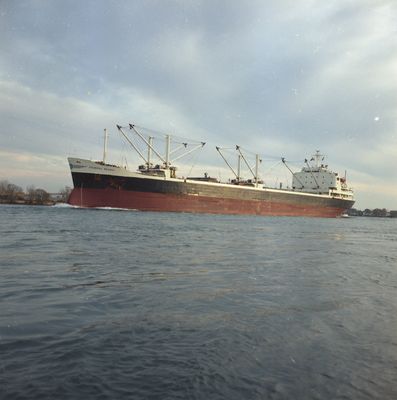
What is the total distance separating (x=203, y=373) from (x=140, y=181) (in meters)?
56.0

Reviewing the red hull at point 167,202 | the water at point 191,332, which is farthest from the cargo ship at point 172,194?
the water at point 191,332

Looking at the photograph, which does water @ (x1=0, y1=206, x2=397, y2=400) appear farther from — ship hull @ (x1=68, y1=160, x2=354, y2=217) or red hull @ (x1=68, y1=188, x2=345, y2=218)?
ship hull @ (x1=68, y1=160, x2=354, y2=217)

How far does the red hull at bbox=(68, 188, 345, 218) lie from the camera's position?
5841 cm

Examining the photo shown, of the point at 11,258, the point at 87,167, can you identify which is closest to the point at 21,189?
the point at 87,167

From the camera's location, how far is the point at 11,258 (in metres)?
12.7

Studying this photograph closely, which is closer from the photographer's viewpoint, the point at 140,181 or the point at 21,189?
the point at 140,181

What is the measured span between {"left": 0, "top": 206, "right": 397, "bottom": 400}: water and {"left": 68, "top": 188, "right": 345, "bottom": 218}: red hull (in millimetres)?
46792

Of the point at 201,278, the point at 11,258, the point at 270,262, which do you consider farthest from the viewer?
the point at 270,262

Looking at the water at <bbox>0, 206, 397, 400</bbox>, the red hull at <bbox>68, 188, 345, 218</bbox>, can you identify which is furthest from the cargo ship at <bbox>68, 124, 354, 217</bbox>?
the water at <bbox>0, 206, 397, 400</bbox>

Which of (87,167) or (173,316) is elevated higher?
(87,167)

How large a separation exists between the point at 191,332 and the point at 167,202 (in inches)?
2204

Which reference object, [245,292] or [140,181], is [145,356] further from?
[140,181]

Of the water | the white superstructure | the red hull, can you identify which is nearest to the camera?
the water

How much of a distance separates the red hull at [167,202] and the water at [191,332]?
4679 cm
